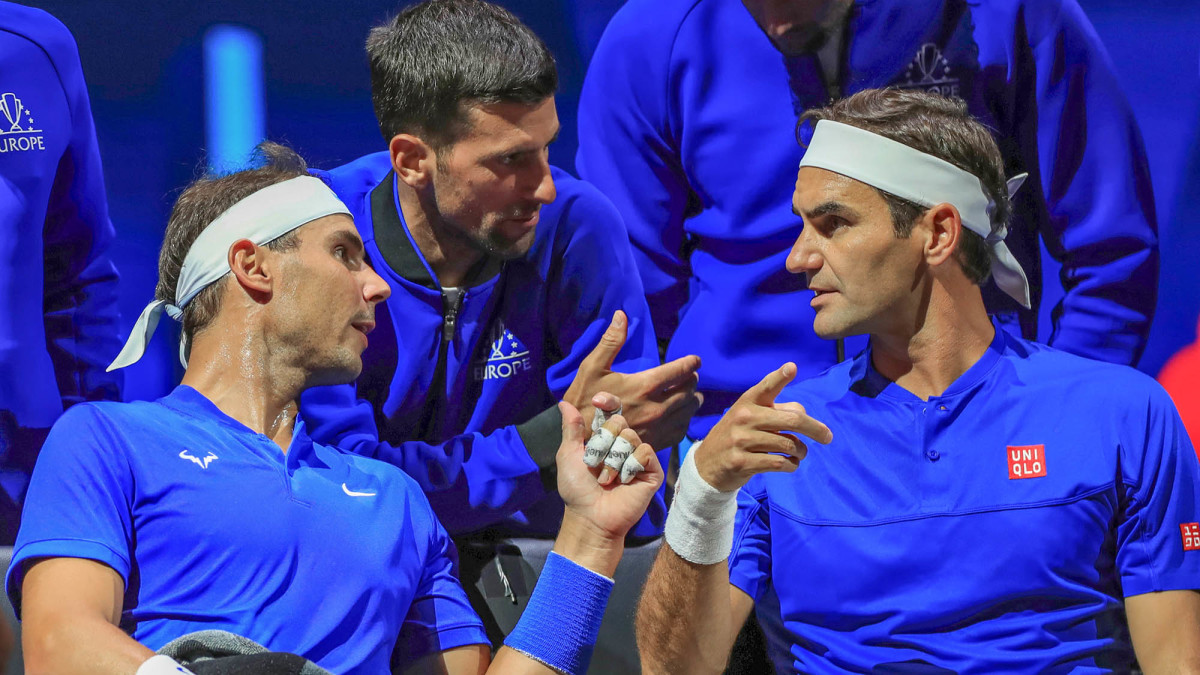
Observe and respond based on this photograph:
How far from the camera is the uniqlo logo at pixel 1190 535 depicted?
7.14 feet

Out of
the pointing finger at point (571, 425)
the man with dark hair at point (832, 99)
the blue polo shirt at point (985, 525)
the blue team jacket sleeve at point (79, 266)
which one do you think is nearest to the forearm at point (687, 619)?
the blue polo shirt at point (985, 525)

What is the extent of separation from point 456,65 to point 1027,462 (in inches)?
54.6

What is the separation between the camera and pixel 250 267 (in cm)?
236

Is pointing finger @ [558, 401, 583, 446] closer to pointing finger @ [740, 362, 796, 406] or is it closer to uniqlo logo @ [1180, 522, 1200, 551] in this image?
pointing finger @ [740, 362, 796, 406]

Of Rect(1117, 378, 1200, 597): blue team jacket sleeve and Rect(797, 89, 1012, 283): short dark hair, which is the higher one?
Rect(797, 89, 1012, 283): short dark hair

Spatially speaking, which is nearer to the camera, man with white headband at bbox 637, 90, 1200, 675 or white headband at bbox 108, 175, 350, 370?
man with white headband at bbox 637, 90, 1200, 675

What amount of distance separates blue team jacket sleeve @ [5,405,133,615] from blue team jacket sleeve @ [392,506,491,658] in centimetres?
50

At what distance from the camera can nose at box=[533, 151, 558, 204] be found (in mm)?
2717

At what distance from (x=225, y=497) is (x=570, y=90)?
1246mm

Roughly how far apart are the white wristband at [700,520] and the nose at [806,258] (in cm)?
43

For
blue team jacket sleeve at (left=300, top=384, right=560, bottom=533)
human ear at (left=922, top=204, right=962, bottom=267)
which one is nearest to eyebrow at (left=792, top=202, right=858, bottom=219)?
human ear at (left=922, top=204, right=962, bottom=267)

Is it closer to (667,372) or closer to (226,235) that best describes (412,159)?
(226,235)

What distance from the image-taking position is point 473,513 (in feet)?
9.05

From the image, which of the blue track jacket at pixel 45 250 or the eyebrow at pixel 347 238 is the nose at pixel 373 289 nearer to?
the eyebrow at pixel 347 238
